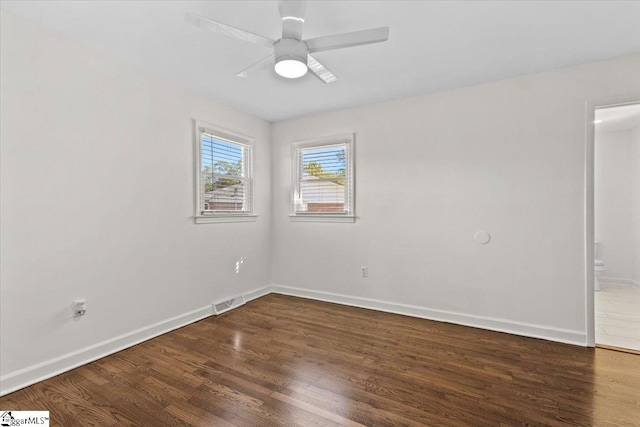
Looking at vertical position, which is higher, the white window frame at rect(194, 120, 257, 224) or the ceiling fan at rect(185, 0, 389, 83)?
the ceiling fan at rect(185, 0, 389, 83)

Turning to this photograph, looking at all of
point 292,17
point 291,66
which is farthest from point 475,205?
point 292,17

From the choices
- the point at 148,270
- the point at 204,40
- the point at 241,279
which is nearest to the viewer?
the point at 204,40

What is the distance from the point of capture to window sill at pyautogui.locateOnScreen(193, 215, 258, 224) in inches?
138

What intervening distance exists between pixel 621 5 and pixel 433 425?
9.51 feet

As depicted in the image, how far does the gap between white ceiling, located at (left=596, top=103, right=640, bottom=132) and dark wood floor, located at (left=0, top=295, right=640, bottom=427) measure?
333cm

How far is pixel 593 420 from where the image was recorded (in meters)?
1.78

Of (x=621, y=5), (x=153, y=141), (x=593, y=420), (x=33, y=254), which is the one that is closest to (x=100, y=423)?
(x=33, y=254)

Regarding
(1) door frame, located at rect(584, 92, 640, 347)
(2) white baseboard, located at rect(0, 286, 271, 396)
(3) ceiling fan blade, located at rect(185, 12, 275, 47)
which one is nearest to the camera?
(3) ceiling fan blade, located at rect(185, 12, 275, 47)

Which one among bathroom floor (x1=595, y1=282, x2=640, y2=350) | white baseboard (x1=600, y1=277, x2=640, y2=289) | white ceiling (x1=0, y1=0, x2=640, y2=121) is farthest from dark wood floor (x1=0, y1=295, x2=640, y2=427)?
white baseboard (x1=600, y1=277, x2=640, y2=289)

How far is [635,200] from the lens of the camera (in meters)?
4.79

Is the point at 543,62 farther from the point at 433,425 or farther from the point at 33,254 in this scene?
the point at 33,254

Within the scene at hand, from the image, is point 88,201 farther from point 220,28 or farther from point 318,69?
point 318,69

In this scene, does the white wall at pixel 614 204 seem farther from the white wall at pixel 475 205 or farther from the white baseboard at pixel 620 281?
the white wall at pixel 475 205

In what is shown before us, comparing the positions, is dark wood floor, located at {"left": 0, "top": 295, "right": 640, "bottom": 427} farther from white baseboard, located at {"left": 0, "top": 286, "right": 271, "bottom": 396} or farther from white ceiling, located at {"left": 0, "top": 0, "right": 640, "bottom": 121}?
white ceiling, located at {"left": 0, "top": 0, "right": 640, "bottom": 121}
